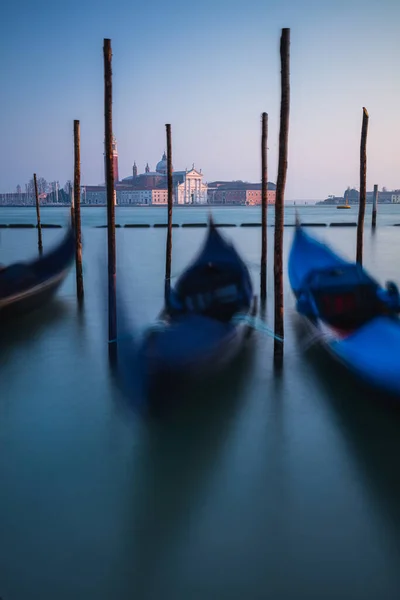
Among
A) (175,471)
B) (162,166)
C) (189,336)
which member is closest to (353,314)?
(189,336)

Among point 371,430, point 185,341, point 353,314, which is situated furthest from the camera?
point 353,314

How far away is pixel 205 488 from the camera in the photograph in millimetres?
2742

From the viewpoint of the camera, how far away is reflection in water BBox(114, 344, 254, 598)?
7.42 ft

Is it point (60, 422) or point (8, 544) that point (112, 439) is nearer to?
point (60, 422)

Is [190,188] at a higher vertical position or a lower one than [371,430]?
higher

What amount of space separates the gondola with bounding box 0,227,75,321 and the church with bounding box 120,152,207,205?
296ft

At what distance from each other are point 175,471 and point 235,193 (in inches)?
4280

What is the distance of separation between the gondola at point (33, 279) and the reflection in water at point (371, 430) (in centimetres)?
381

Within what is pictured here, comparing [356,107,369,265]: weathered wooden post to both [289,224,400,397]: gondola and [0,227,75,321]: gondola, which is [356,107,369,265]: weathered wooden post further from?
[0,227,75,321]: gondola

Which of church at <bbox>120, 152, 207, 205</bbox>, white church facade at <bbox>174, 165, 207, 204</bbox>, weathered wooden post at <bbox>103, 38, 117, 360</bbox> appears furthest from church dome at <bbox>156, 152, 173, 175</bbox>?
weathered wooden post at <bbox>103, 38, 117, 360</bbox>

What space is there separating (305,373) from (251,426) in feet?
3.81

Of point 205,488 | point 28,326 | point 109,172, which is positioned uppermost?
point 109,172

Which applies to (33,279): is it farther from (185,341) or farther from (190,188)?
(190,188)

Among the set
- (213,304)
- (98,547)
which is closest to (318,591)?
(98,547)
